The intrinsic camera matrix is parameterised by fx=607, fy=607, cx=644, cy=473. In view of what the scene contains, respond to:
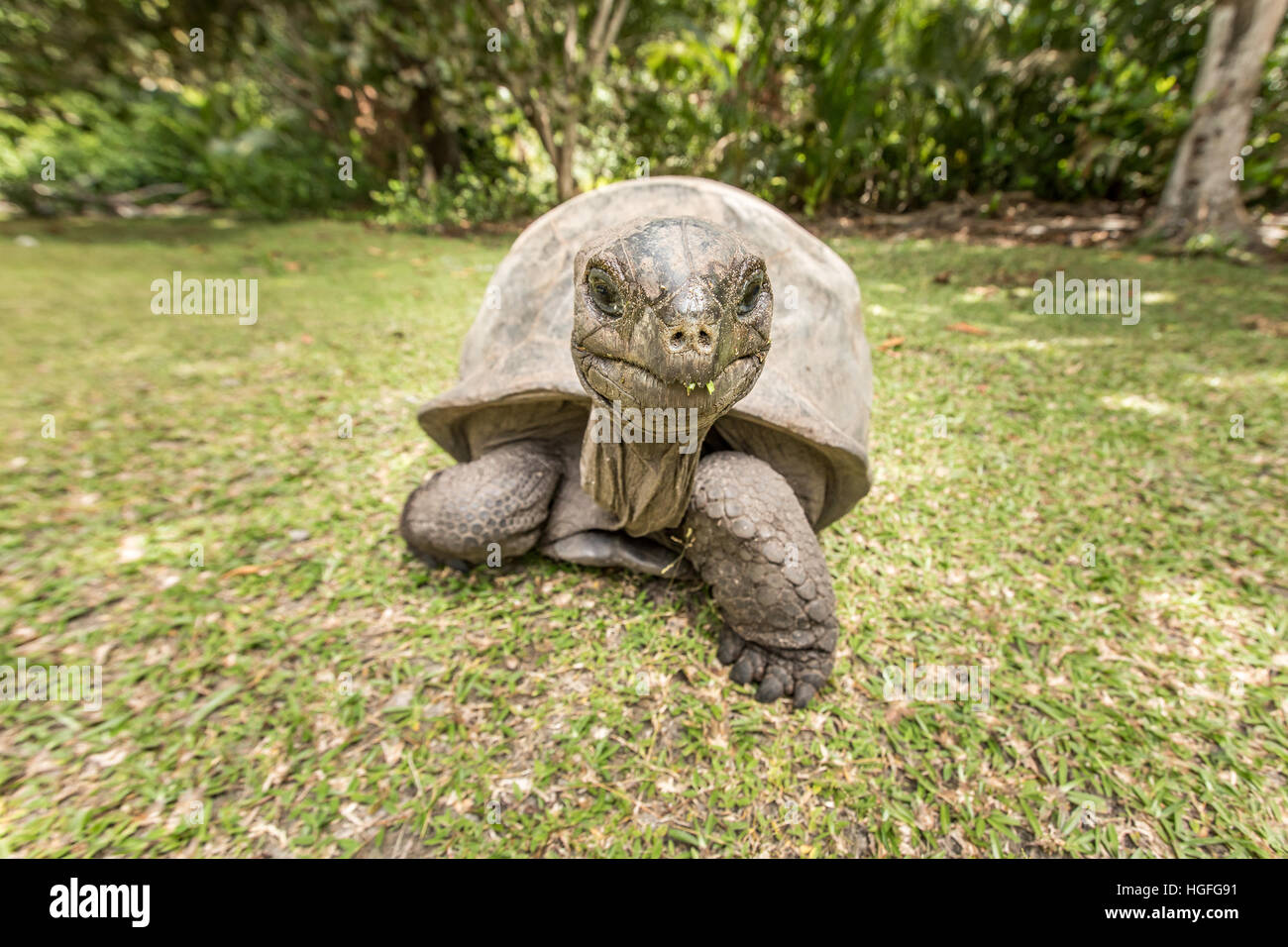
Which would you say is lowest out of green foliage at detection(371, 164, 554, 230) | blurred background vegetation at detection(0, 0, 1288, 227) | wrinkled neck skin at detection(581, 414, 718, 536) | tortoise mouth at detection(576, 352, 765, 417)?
wrinkled neck skin at detection(581, 414, 718, 536)

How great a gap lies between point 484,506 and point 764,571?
2.51ft

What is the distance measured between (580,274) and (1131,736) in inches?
65.1

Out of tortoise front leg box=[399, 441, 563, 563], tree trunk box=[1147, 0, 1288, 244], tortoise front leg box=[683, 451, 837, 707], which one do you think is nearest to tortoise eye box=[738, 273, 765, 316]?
tortoise front leg box=[683, 451, 837, 707]

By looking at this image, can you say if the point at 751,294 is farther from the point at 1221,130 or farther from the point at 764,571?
the point at 1221,130

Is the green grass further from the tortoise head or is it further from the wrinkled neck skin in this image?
the tortoise head

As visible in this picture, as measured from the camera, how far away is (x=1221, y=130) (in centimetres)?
509

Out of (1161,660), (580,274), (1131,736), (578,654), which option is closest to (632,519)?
(578,654)

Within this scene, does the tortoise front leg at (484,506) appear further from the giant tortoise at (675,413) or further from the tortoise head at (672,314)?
the tortoise head at (672,314)

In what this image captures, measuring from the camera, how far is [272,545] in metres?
2.05

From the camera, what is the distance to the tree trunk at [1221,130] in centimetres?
→ 483

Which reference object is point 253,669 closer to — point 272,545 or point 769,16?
point 272,545

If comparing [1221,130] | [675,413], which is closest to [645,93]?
[1221,130]

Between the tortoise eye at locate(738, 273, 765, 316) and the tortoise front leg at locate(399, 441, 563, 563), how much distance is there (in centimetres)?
92

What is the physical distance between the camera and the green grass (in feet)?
4.18
